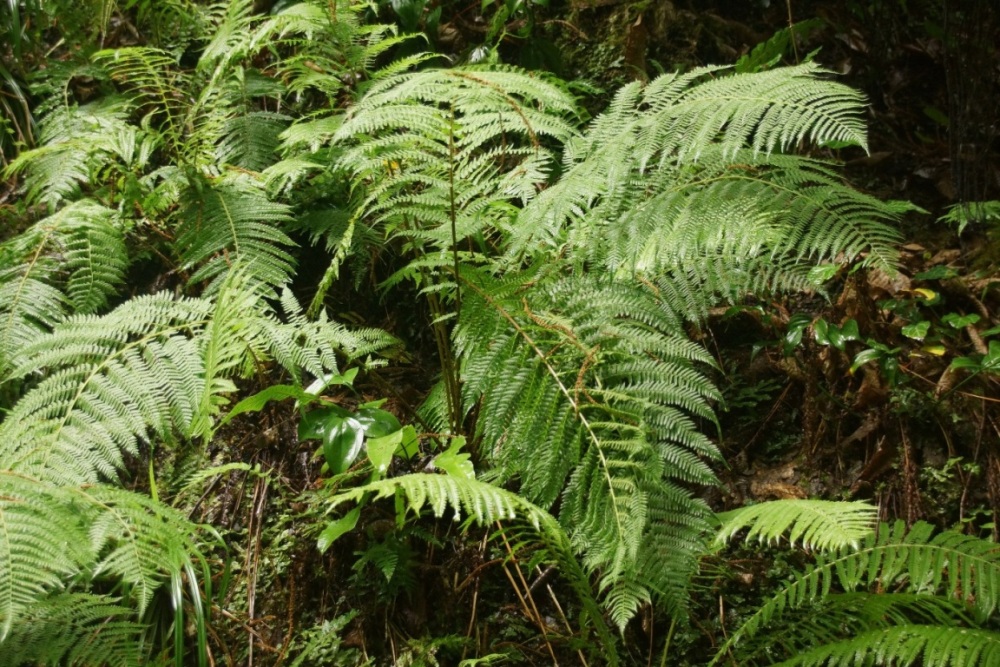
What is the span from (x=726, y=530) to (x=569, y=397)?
395mm

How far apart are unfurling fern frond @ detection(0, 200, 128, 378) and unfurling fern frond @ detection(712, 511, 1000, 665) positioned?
2.14m

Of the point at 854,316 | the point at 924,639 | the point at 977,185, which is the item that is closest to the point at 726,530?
the point at 924,639

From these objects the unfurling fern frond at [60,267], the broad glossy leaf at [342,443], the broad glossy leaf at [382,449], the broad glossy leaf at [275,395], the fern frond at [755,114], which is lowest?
the broad glossy leaf at [342,443]

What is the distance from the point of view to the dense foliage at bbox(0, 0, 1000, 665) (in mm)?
1456

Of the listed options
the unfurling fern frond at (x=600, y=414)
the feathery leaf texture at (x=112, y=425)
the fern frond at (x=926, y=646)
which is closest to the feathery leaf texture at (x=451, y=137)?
the unfurling fern frond at (x=600, y=414)

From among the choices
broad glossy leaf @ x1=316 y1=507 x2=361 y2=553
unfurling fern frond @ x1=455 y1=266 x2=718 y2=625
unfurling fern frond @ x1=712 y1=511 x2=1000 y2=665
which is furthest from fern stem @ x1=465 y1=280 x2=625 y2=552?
broad glossy leaf @ x1=316 y1=507 x2=361 y2=553

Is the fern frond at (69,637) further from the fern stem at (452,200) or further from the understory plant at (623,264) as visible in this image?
the fern stem at (452,200)

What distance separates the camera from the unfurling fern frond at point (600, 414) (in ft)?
4.79

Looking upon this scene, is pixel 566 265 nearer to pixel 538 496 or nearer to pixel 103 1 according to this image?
pixel 538 496

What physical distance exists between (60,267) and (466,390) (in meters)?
1.59

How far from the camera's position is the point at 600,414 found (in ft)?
5.16

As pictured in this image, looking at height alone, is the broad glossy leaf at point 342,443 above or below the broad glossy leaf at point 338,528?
above

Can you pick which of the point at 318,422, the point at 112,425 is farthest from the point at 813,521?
the point at 112,425

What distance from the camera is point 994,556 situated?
138cm
